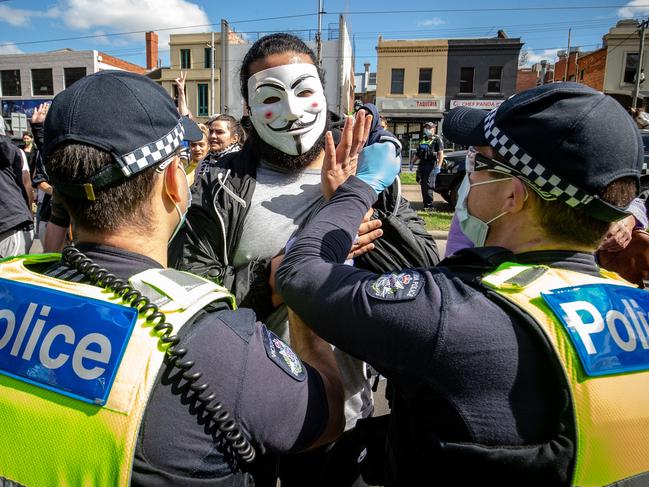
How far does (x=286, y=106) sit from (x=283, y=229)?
579 millimetres

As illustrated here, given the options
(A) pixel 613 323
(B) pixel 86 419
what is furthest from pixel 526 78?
(B) pixel 86 419

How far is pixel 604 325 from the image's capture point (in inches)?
43.1

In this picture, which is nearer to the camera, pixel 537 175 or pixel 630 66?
pixel 537 175

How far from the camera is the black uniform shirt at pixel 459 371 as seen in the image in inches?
41.2

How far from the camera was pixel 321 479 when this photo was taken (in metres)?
1.77

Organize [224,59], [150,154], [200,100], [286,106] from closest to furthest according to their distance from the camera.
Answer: [150,154] → [286,106] → [224,59] → [200,100]

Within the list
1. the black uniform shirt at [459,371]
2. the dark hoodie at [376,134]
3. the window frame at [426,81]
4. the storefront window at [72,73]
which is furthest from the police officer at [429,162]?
the storefront window at [72,73]

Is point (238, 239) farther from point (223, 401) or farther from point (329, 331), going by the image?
point (223, 401)

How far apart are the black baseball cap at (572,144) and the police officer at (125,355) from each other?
0.82 m

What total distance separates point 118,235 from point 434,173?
34.9 ft

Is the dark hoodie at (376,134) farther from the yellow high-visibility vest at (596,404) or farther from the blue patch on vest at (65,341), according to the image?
the blue patch on vest at (65,341)

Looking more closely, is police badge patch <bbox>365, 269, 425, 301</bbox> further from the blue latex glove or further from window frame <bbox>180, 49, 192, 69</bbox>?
window frame <bbox>180, 49, 192, 69</bbox>

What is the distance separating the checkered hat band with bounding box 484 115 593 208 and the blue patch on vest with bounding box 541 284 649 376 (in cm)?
24

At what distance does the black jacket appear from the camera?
182 centimetres
